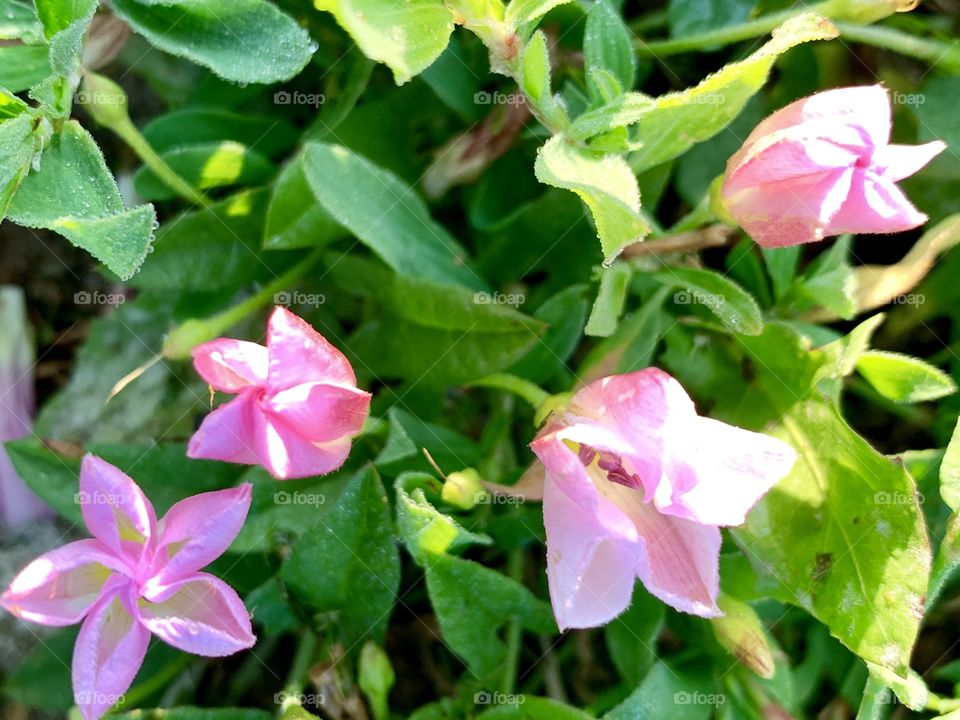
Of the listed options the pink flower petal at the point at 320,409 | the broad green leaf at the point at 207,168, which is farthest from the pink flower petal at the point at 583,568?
the broad green leaf at the point at 207,168

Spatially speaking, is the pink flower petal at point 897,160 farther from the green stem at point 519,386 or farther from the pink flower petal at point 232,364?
the pink flower petal at point 232,364

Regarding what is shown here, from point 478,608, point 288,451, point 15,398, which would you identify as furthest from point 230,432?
point 15,398

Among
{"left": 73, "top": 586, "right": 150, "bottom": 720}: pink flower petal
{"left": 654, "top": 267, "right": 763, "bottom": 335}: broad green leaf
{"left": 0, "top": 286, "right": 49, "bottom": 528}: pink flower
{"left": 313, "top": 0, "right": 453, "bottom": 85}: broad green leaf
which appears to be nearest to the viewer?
{"left": 313, "top": 0, "right": 453, "bottom": 85}: broad green leaf

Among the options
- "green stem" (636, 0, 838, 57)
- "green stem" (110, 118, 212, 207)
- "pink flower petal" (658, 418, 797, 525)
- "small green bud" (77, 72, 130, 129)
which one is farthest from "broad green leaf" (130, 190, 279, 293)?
"pink flower petal" (658, 418, 797, 525)

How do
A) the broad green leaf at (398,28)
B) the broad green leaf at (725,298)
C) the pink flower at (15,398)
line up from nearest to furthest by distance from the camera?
the broad green leaf at (398,28) → the broad green leaf at (725,298) → the pink flower at (15,398)

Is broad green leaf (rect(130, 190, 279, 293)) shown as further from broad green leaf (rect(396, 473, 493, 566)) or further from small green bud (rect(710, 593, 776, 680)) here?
small green bud (rect(710, 593, 776, 680))

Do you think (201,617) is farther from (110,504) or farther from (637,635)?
(637,635)

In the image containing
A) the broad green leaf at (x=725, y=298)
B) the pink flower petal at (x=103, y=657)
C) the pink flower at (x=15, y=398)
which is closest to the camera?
the pink flower petal at (x=103, y=657)

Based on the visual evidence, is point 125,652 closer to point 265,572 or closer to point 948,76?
point 265,572
